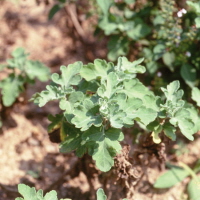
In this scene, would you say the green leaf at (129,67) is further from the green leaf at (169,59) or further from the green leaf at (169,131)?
the green leaf at (169,59)

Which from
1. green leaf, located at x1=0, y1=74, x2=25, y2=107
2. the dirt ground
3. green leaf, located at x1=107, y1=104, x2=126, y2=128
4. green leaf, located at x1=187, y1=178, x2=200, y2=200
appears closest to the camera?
green leaf, located at x1=107, y1=104, x2=126, y2=128

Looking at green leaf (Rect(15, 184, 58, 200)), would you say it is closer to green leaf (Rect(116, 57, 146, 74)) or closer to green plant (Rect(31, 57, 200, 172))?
green plant (Rect(31, 57, 200, 172))

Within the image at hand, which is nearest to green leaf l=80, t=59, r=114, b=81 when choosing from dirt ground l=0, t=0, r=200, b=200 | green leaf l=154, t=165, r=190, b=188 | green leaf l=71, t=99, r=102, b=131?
green leaf l=71, t=99, r=102, b=131

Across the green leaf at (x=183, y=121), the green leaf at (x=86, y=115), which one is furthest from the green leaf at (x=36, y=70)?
the green leaf at (x=183, y=121)

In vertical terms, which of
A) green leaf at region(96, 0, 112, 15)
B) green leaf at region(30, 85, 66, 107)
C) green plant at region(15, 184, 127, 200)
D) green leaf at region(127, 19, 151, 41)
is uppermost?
green leaf at region(96, 0, 112, 15)

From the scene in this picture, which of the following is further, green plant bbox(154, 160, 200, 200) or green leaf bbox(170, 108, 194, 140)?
green plant bbox(154, 160, 200, 200)

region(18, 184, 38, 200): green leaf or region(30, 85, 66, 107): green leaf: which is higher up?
region(30, 85, 66, 107): green leaf

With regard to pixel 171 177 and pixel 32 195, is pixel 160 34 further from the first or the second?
pixel 32 195
